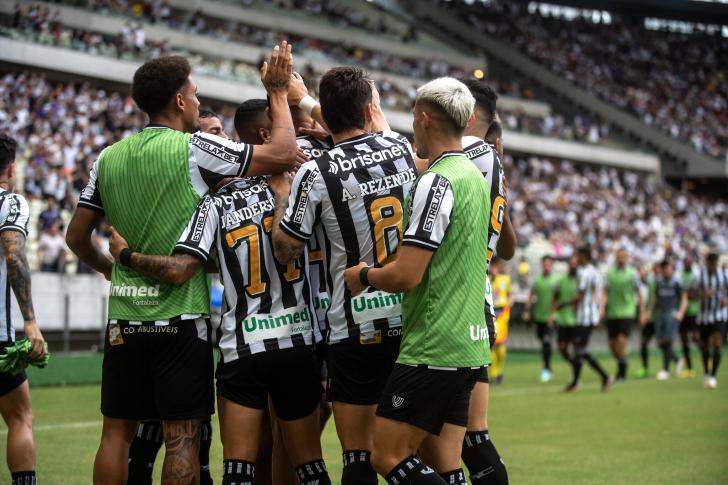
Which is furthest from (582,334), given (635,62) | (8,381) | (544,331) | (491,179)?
(635,62)

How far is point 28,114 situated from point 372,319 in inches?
904

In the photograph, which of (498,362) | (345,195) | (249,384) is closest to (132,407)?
(249,384)

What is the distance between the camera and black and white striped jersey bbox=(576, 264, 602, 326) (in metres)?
18.0

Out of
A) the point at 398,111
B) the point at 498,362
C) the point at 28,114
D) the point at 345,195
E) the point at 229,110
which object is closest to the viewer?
the point at 345,195

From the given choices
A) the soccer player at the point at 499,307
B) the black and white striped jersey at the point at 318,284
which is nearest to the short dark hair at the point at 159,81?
the black and white striped jersey at the point at 318,284

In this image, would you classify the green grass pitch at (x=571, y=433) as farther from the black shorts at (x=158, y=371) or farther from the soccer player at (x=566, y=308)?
the black shorts at (x=158, y=371)

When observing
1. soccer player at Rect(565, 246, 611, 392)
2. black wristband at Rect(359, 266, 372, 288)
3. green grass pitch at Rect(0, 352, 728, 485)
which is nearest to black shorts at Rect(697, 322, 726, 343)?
green grass pitch at Rect(0, 352, 728, 485)

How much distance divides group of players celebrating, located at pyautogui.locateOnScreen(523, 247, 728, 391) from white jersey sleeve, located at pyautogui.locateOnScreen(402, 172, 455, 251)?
13.0 m

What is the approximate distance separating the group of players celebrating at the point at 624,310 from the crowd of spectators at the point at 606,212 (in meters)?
12.7

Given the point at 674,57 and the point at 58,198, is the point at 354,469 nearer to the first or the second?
the point at 58,198

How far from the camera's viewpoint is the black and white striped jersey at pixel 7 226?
6.18 m

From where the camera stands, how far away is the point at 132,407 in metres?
5.32

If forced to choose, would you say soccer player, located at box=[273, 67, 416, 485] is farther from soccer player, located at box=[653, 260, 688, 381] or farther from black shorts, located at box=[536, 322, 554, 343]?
soccer player, located at box=[653, 260, 688, 381]

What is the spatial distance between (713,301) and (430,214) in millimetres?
15111
